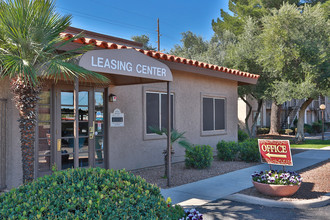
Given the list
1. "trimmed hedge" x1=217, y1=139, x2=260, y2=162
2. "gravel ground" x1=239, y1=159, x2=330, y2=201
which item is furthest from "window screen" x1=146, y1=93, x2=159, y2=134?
"gravel ground" x1=239, y1=159, x2=330, y2=201

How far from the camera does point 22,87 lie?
4.88 metres

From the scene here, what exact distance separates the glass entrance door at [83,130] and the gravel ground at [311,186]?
4.09m

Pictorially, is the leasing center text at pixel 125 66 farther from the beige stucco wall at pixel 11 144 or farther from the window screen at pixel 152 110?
the window screen at pixel 152 110

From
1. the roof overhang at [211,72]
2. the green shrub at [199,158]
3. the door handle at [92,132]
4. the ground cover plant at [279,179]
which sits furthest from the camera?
the green shrub at [199,158]

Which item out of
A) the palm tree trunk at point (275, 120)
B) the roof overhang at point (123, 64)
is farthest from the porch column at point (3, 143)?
the palm tree trunk at point (275, 120)

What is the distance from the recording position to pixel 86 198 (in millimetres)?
2812

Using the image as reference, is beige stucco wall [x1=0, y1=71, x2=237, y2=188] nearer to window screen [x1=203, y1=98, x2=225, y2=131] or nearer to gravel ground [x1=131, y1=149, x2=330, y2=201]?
window screen [x1=203, y1=98, x2=225, y2=131]

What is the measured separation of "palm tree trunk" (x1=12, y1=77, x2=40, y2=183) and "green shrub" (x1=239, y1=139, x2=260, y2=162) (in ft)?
25.9

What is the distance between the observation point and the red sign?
6703mm

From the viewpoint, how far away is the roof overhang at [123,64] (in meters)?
5.22

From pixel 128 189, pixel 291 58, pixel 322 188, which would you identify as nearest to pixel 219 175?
pixel 322 188

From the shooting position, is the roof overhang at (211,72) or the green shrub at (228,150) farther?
the green shrub at (228,150)

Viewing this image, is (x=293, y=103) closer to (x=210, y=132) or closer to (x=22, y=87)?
(x=210, y=132)

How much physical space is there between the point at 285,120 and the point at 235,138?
18.8 metres
